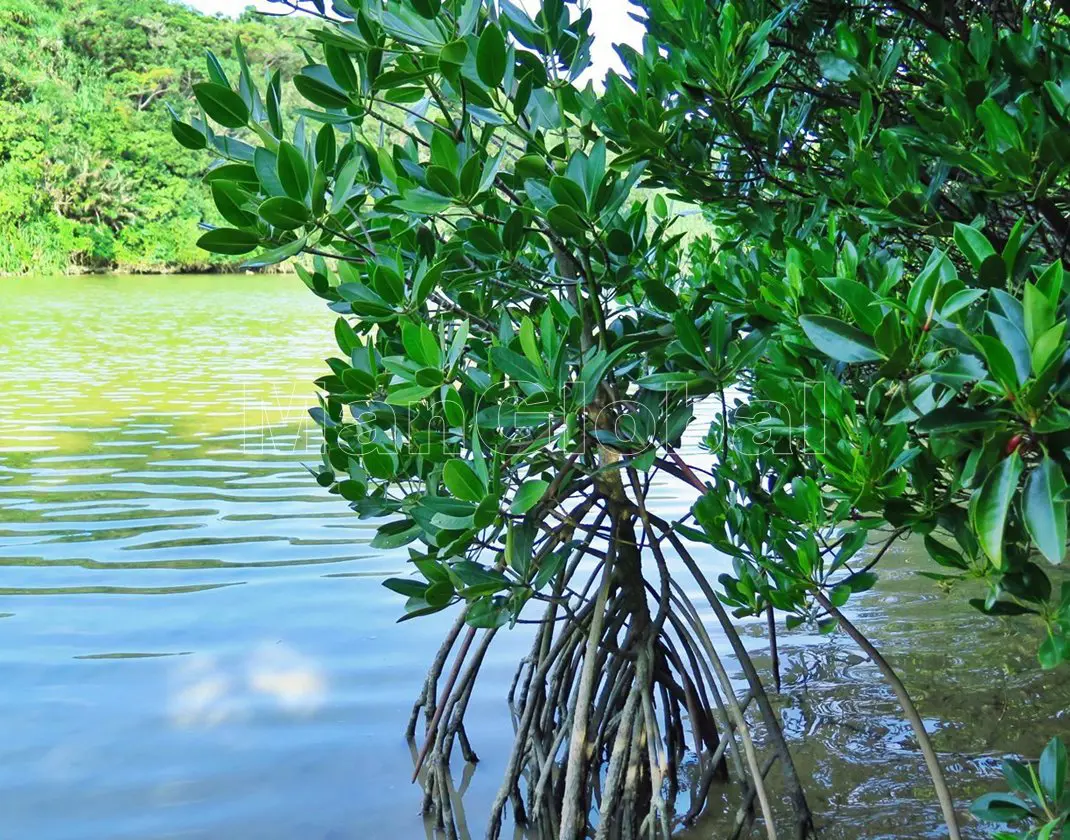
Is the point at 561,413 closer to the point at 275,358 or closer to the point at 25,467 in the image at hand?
the point at 25,467

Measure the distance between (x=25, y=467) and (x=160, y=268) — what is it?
30.2 m

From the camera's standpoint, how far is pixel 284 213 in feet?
5.83

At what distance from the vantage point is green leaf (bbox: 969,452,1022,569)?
1.17 meters

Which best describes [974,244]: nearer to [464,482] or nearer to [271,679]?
[464,482]

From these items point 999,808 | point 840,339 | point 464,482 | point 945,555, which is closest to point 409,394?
point 464,482

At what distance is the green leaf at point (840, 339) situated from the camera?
1.32 m

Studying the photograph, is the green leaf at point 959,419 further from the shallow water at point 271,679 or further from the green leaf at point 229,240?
the shallow water at point 271,679

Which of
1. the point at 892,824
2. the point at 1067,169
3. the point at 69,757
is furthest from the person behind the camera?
the point at 69,757

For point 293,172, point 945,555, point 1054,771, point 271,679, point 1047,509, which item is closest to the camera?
point 1047,509

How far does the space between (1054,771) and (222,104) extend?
6.09 feet

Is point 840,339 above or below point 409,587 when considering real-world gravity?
above

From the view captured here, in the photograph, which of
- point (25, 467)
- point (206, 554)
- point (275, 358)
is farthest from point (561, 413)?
point (275, 358)

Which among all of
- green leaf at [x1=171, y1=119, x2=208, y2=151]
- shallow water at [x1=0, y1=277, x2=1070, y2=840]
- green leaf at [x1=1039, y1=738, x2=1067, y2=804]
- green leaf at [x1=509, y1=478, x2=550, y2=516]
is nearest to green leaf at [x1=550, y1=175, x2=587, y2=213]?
green leaf at [x1=509, y1=478, x2=550, y2=516]

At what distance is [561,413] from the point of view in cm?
187
